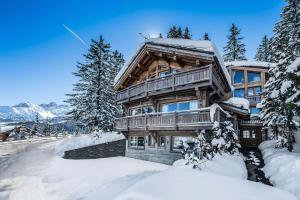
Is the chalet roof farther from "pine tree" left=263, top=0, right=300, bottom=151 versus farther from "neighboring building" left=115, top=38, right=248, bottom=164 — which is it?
"pine tree" left=263, top=0, right=300, bottom=151

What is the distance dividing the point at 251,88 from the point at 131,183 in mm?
28432

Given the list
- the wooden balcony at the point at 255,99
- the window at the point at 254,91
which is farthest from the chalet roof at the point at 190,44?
the window at the point at 254,91

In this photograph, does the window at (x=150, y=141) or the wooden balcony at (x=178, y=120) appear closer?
the wooden balcony at (x=178, y=120)

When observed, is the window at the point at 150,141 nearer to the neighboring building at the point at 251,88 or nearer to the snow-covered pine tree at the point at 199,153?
the snow-covered pine tree at the point at 199,153

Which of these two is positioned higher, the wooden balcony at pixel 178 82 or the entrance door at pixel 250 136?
the wooden balcony at pixel 178 82

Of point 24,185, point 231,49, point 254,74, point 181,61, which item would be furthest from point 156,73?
point 231,49

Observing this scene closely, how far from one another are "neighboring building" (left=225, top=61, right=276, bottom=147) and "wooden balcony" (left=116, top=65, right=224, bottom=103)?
47.7 feet

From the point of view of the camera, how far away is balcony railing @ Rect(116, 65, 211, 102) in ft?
51.9

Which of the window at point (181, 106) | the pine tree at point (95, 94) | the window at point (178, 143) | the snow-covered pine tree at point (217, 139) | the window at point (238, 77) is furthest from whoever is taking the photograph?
the window at point (238, 77)

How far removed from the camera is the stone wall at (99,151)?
75.6 feet

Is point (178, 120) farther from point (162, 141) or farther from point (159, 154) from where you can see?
point (159, 154)

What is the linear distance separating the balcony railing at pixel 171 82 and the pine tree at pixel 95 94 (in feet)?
25.5

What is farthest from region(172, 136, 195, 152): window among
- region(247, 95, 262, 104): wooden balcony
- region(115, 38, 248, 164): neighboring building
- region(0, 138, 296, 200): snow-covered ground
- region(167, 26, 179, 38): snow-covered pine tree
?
region(167, 26, 179, 38): snow-covered pine tree

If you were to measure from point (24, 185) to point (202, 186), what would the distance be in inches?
482
